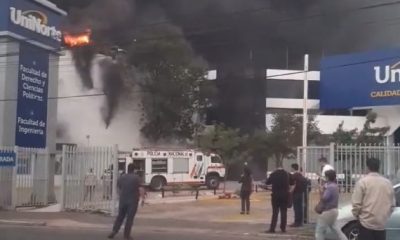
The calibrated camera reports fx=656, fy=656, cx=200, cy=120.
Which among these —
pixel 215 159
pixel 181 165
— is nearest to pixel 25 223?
pixel 181 165

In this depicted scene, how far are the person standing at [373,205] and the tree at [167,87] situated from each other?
5122cm

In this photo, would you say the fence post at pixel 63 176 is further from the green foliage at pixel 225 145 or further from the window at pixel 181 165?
the green foliage at pixel 225 145

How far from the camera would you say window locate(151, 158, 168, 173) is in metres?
36.7

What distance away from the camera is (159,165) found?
36.9 meters

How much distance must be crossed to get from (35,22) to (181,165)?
14.7 metres

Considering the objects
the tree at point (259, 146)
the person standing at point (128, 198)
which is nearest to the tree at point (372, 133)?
the tree at point (259, 146)

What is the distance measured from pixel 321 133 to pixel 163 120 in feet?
53.0

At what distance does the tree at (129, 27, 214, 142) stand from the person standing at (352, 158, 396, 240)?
51.2 metres

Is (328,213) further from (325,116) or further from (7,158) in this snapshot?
(325,116)

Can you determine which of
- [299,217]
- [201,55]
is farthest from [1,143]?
[201,55]

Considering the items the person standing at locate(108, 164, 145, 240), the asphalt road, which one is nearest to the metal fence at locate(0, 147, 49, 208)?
the asphalt road

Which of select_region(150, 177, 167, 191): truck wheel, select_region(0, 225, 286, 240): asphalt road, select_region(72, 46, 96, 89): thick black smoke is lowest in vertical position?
select_region(0, 225, 286, 240): asphalt road

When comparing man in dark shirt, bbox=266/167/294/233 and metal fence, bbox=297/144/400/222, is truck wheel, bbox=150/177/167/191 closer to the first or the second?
metal fence, bbox=297/144/400/222

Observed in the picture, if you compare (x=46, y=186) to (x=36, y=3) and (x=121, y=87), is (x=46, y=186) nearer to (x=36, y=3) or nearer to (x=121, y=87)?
(x=36, y=3)
